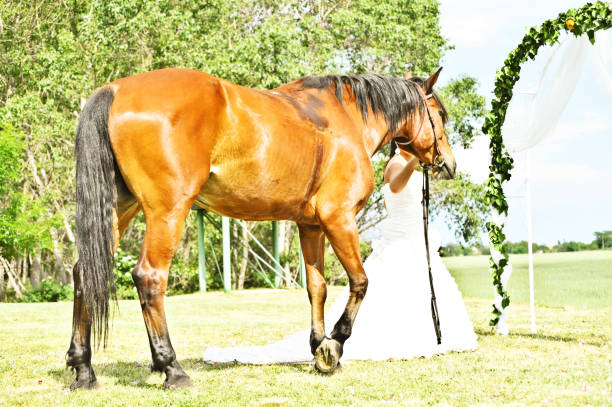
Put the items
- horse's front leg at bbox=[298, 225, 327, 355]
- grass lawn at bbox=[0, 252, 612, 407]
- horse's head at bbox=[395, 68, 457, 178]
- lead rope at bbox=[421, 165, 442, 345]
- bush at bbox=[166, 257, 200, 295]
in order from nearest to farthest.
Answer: grass lawn at bbox=[0, 252, 612, 407]
horse's front leg at bbox=[298, 225, 327, 355]
lead rope at bbox=[421, 165, 442, 345]
horse's head at bbox=[395, 68, 457, 178]
bush at bbox=[166, 257, 200, 295]

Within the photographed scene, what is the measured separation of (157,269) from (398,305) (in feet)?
9.68

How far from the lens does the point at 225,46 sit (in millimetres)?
22891

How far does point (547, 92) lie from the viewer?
24.5ft

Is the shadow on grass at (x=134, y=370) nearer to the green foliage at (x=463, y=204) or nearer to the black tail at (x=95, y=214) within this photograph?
the black tail at (x=95, y=214)

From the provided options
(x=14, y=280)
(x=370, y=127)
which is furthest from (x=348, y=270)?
(x=14, y=280)

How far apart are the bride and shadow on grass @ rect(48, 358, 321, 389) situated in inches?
6.8

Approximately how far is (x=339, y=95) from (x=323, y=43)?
17.8 m

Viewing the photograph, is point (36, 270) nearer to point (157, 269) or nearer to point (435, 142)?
point (435, 142)

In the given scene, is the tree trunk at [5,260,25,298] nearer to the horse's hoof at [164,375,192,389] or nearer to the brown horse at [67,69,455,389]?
the brown horse at [67,69,455,389]

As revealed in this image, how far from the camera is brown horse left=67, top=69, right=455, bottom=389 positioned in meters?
4.22

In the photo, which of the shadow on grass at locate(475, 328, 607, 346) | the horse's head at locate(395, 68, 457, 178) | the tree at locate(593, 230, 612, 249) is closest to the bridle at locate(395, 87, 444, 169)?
the horse's head at locate(395, 68, 457, 178)

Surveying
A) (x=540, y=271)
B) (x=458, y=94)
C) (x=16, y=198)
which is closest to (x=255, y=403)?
(x=540, y=271)

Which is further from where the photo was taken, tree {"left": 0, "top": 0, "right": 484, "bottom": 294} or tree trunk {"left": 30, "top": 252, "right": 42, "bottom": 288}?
tree trunk {"left": 30, "top": 252, "right": 42, "bottom": 288}

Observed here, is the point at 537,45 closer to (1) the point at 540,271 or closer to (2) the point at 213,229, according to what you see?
(1) the point at 540,271
